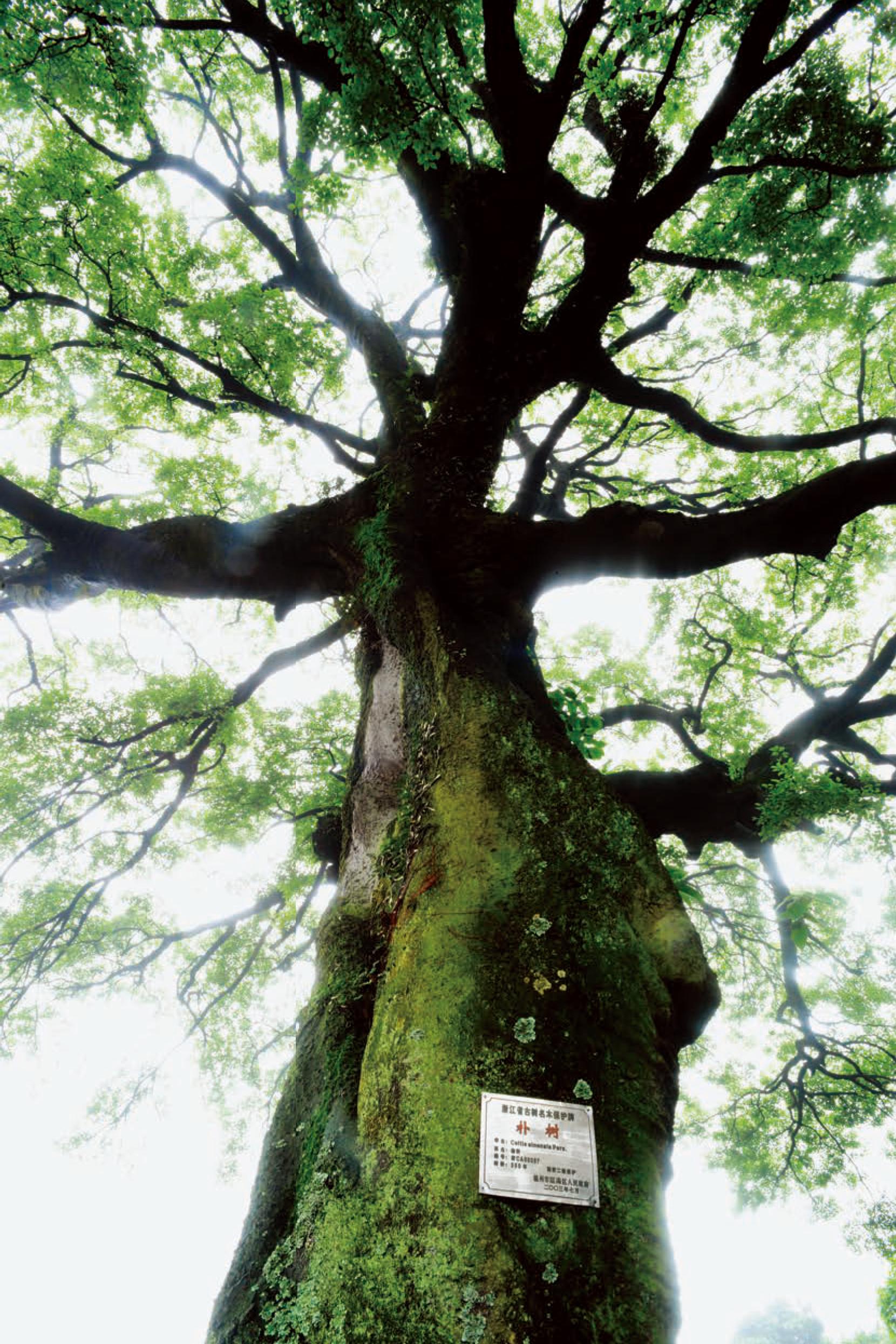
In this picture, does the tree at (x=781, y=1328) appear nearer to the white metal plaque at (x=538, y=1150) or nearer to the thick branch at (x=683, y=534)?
the thick branch at (x=683, y=534)

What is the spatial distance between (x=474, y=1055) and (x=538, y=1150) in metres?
0.24

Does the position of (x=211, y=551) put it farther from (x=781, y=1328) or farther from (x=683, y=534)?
(x=781, y=1328)

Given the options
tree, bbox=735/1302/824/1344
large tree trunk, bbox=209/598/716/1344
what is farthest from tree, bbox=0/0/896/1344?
tree, bbox=735/1302/824/1344

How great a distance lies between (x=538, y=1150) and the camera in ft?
4.70

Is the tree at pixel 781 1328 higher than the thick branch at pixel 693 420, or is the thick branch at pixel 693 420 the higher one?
the thick branch at pixel 693 420

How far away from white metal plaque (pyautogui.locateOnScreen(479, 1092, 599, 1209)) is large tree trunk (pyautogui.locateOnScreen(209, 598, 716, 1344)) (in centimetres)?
3

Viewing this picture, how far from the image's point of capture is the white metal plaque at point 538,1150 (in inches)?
53.9

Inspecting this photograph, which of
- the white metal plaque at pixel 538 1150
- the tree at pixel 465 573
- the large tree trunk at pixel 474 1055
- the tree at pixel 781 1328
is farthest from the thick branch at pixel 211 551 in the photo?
the tree at pixel 781 1328

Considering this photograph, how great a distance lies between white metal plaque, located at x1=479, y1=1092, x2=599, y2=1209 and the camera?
1368 millimetres

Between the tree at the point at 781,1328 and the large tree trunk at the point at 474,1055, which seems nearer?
the large tree trunk at the point at 474,1055

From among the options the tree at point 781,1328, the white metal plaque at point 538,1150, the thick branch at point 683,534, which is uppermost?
the thick branch at point 683,534

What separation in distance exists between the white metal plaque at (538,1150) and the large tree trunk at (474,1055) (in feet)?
0.09

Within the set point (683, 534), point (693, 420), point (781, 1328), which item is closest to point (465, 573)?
point (683, 534)

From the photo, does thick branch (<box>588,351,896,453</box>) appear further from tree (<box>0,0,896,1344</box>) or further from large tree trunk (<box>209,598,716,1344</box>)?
large tree trunk (<box>209,598,716,1344</box>)
